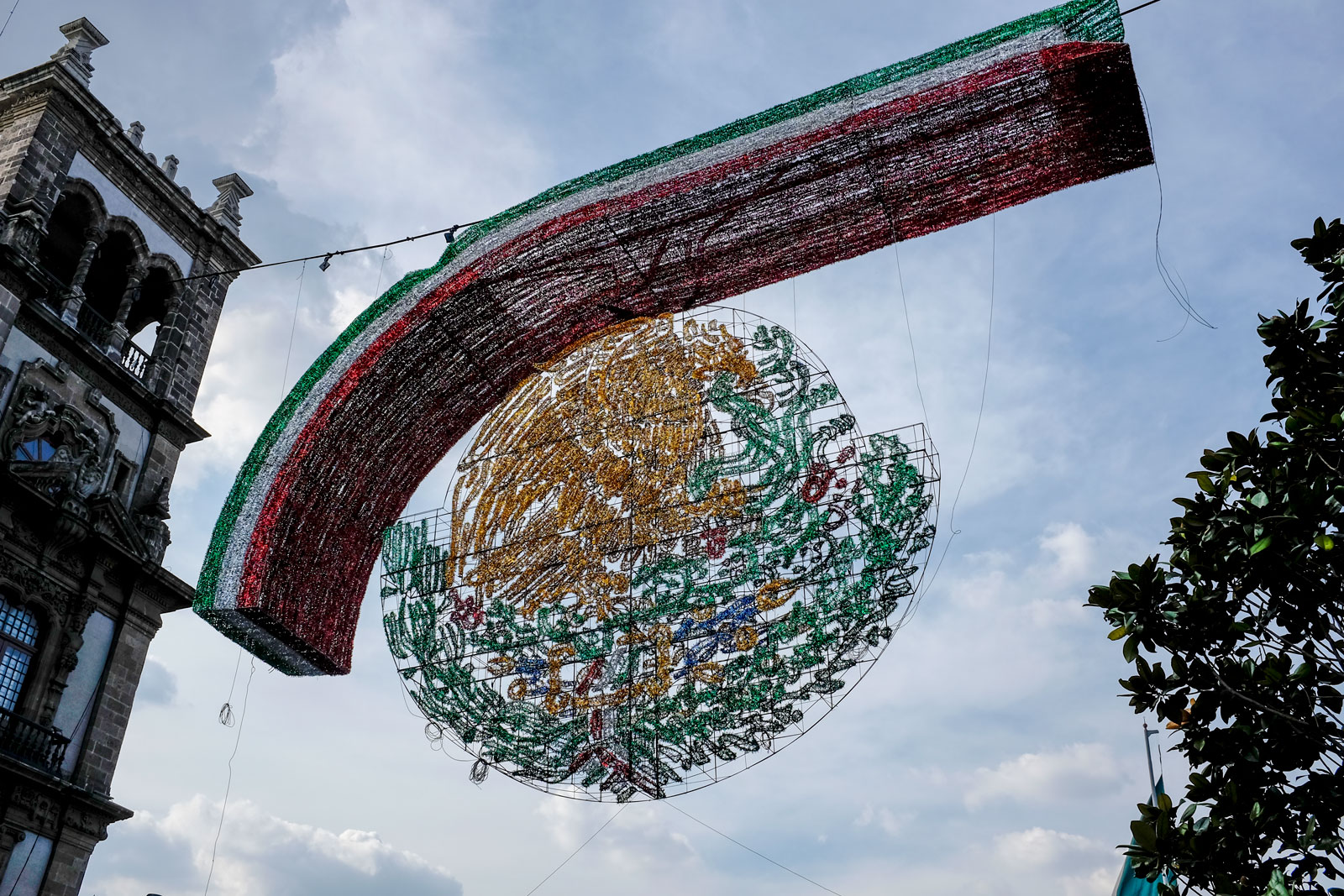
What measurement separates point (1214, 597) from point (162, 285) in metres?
19.7

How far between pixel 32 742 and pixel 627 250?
35.5 feet

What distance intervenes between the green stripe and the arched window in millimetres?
5002

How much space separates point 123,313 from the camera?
20297mm

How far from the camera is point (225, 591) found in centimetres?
1355

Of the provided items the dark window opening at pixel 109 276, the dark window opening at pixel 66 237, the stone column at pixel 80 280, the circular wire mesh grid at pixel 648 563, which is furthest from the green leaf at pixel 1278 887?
the dark window opening at pixel 109 276

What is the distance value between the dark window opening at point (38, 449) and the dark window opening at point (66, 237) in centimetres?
327

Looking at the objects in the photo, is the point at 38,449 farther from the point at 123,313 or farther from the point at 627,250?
the point at 627,250

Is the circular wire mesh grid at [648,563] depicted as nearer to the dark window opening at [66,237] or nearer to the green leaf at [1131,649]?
the green leaf at [1131,649]

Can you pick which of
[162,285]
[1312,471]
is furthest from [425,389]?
[1312,471]

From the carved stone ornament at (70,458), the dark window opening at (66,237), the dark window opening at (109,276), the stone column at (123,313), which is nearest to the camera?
the carved stone ornament at (70,458)

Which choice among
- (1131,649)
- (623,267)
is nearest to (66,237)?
(623,267)

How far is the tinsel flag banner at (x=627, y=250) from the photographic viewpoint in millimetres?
11977

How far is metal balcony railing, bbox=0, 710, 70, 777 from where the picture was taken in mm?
16266

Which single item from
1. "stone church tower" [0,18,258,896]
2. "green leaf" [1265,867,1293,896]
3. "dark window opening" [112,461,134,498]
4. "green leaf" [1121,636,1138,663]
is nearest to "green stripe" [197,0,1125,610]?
"stone church tower" [0,18,258,896]
